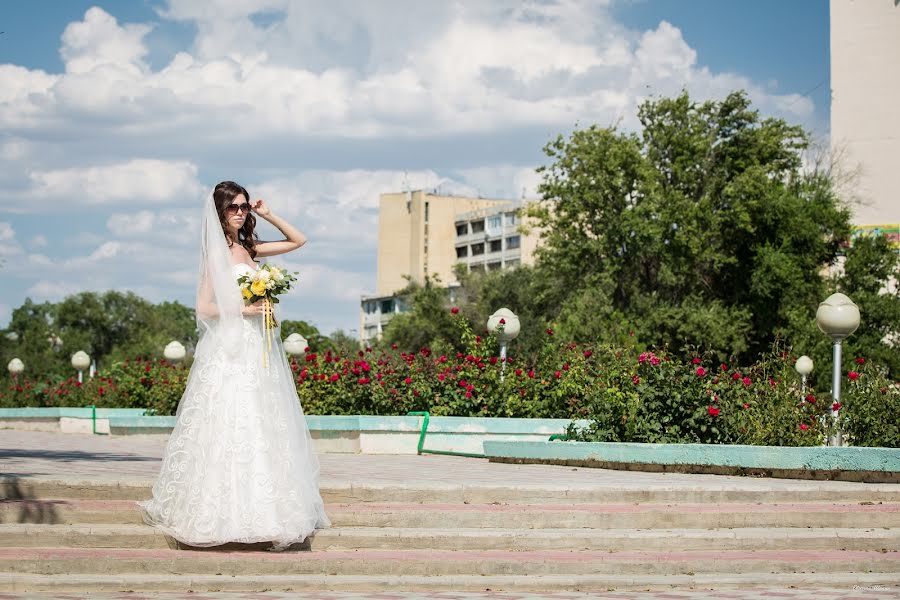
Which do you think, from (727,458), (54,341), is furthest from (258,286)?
(54,341)

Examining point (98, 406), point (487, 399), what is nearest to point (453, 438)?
point (487, 399)

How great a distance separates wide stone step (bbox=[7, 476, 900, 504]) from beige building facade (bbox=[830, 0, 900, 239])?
4542 cm

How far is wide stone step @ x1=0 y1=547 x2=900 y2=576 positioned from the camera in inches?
324

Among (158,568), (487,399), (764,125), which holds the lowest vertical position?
(158,568)

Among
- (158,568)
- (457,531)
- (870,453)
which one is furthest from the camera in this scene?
(870,453)

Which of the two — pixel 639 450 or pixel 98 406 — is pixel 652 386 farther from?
pixel 98 406

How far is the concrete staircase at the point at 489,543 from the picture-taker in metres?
8.24

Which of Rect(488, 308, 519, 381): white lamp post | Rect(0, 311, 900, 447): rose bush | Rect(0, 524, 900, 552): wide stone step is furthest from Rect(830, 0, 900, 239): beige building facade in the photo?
Rect(0, 524, 900, 552): wide stone step

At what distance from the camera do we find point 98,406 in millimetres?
26297

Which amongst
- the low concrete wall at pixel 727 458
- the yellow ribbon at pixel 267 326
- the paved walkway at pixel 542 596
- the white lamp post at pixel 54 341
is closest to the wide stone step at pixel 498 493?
the low concrete wall at pixel 727 458

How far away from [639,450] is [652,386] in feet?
3.28

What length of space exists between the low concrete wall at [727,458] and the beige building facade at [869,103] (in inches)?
1683

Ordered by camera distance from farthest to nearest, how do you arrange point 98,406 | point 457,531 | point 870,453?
point 98,406
point 870,453
point 457,531

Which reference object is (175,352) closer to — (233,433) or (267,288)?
(267,288)
